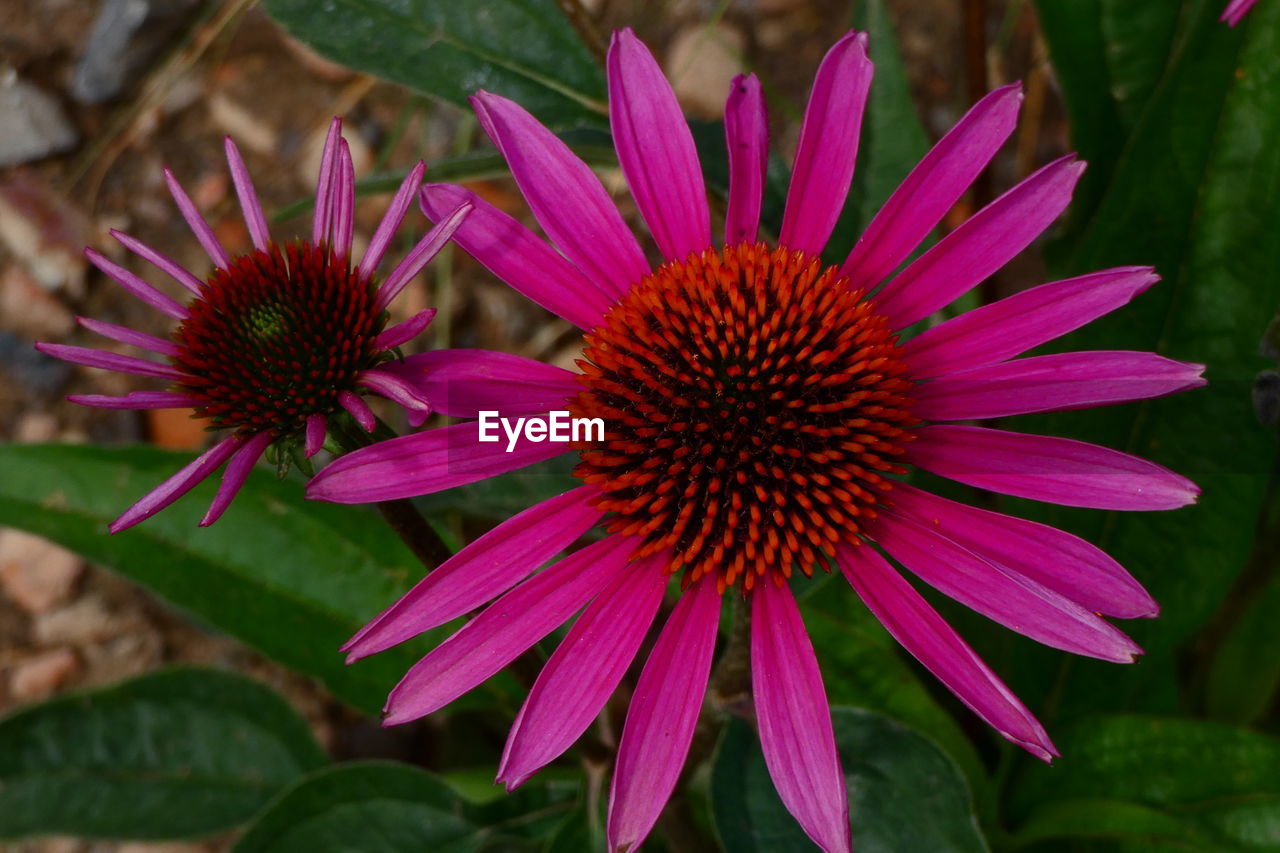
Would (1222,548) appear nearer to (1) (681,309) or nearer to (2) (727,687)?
(2) (727,687)

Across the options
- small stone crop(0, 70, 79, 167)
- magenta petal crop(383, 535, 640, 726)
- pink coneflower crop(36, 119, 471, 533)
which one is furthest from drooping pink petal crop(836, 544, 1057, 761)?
small stone crop(0, 70, 79, 167)

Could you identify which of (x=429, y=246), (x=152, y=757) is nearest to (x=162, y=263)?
(x=429, y=246)

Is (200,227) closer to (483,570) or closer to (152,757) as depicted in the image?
(483,570)

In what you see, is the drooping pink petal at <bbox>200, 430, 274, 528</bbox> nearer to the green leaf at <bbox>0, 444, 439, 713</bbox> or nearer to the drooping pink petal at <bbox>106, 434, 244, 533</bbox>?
the drooping pink petal at <bbox>106, 434, 244, 533</bbox>

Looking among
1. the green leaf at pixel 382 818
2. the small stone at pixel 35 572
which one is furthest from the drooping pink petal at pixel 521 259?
the small stone at pixel 35 572

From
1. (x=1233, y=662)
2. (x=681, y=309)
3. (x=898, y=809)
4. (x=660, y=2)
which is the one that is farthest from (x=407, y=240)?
(x=1233, y=662)

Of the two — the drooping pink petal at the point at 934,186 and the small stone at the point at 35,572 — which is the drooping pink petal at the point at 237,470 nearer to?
the drooping pink petal at the point at 934,186
